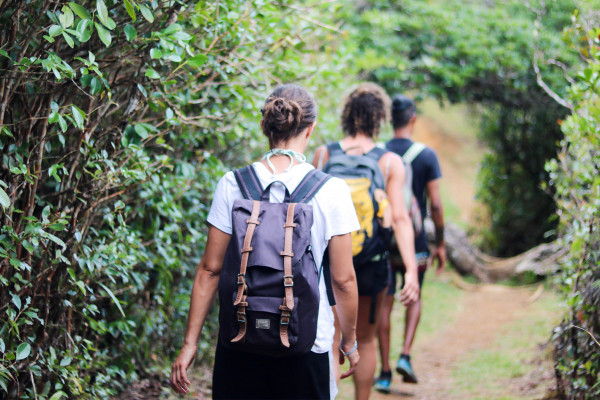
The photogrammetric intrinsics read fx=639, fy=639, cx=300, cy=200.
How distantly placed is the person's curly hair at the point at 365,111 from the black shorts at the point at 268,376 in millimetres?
1996

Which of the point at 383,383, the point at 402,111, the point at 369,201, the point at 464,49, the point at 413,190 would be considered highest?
the point at 464,49

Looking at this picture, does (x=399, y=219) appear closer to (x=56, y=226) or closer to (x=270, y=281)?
(x=270, y=281)

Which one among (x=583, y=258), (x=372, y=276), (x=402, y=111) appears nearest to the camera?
(x=583, y=258)

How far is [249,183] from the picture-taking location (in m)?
2.62

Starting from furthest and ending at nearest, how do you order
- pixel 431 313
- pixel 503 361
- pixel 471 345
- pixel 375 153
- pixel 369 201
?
pixel 431 313
pixel 471 345
pixel 503 361
pixel 375 153
pixel 369 201

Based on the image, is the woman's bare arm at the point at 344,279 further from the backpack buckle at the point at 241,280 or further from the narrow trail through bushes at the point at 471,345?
the narrow trail through bushes at the point at 471,345

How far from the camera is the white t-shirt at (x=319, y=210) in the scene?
102 inches

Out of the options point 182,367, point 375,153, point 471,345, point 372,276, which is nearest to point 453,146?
point 471,345

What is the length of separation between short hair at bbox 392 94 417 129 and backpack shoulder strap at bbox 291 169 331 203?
110 inches

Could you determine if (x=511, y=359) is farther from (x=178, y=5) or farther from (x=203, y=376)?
(x=178, y=5)

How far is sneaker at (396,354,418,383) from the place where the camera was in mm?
5250

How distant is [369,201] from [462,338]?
15.5 feet

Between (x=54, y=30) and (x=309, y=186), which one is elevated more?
(x=54, y=30)

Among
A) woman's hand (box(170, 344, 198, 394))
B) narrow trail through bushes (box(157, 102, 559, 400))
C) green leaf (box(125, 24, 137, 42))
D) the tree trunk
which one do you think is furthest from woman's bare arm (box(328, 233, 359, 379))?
the tree trunk
